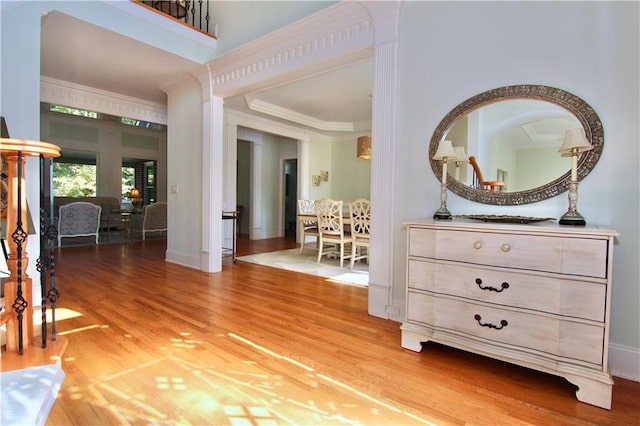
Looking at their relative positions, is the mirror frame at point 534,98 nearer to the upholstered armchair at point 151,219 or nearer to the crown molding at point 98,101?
the crown molding at point 98,101

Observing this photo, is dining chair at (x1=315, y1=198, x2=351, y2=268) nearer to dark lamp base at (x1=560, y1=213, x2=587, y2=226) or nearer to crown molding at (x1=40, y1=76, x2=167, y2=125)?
dark lamp base at (x1=560, y1=213, x2=587, y2=226)

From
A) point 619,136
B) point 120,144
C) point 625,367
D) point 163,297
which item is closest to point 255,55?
point 163,297

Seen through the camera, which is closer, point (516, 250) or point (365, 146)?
point (516, 250)

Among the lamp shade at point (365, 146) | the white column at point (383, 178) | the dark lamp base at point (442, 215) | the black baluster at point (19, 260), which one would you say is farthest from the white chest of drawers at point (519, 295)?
the lamp shade at point (365, 146)

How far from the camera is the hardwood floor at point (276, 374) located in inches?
55.3

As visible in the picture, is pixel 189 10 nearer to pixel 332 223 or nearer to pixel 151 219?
pixel 332 223

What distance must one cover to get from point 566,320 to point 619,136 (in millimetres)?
1070

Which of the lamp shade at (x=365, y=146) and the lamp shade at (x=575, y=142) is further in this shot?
the lamp shade at (x=365, y=146)

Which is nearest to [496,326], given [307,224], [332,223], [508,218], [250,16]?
[508,218]

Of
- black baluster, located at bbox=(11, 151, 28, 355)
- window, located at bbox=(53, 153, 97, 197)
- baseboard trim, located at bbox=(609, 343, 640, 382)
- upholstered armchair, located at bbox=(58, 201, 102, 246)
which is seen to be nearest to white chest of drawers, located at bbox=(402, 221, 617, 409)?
baseboard trim, located at bbox=(609, 343, 640, 382)

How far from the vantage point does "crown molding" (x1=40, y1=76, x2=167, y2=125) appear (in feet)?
15.2

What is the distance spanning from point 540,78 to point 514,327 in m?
1.51

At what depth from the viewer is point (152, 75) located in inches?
170

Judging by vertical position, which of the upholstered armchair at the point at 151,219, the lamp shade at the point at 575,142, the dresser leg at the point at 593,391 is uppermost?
the lamp shade at the point at 575,142
